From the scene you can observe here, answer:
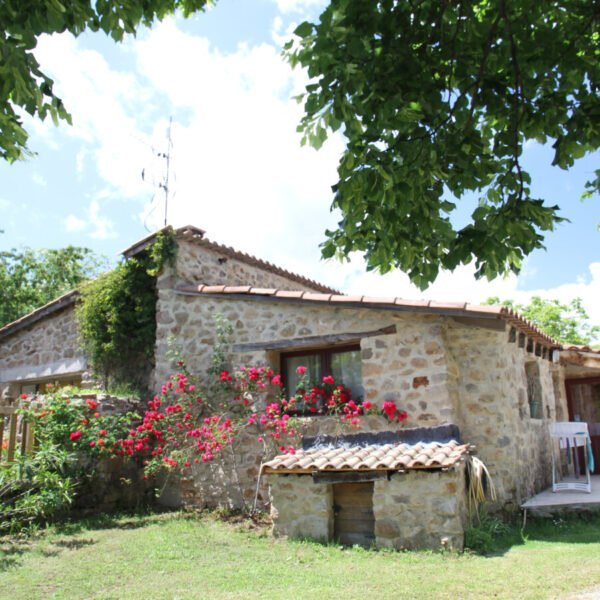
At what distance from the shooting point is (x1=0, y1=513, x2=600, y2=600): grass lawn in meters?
4.85

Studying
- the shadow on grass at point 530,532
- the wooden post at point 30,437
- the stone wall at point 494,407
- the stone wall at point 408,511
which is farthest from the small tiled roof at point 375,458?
the wooden post at point 30,437

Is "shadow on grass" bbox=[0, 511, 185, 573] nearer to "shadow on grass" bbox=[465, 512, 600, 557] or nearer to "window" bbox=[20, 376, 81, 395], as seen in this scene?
"window" bbox=[20, 376, 81, 395]

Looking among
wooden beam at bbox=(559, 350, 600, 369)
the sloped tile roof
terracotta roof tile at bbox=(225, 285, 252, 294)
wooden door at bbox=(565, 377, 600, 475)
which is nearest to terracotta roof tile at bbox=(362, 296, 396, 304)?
the sloped tile roof

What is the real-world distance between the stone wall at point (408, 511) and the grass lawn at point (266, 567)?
23 centimetres

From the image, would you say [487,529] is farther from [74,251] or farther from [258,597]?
[74,251]

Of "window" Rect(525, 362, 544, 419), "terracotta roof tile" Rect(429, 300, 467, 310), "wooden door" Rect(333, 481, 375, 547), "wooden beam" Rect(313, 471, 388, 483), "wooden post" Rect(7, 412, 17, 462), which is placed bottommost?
"wooden door" Rect(333, 481, 375, 547)

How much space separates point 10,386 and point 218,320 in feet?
18.4

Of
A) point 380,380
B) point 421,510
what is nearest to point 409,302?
point 380,380

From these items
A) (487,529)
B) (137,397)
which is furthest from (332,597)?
(137,397)

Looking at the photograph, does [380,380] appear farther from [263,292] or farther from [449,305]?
[263,292]

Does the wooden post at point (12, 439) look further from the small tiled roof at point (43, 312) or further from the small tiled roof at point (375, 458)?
the small tiled roof at point (43, 312)

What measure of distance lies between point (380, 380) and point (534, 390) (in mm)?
3781

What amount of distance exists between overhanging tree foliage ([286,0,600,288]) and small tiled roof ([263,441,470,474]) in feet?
9.79

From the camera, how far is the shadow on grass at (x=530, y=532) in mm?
6168
